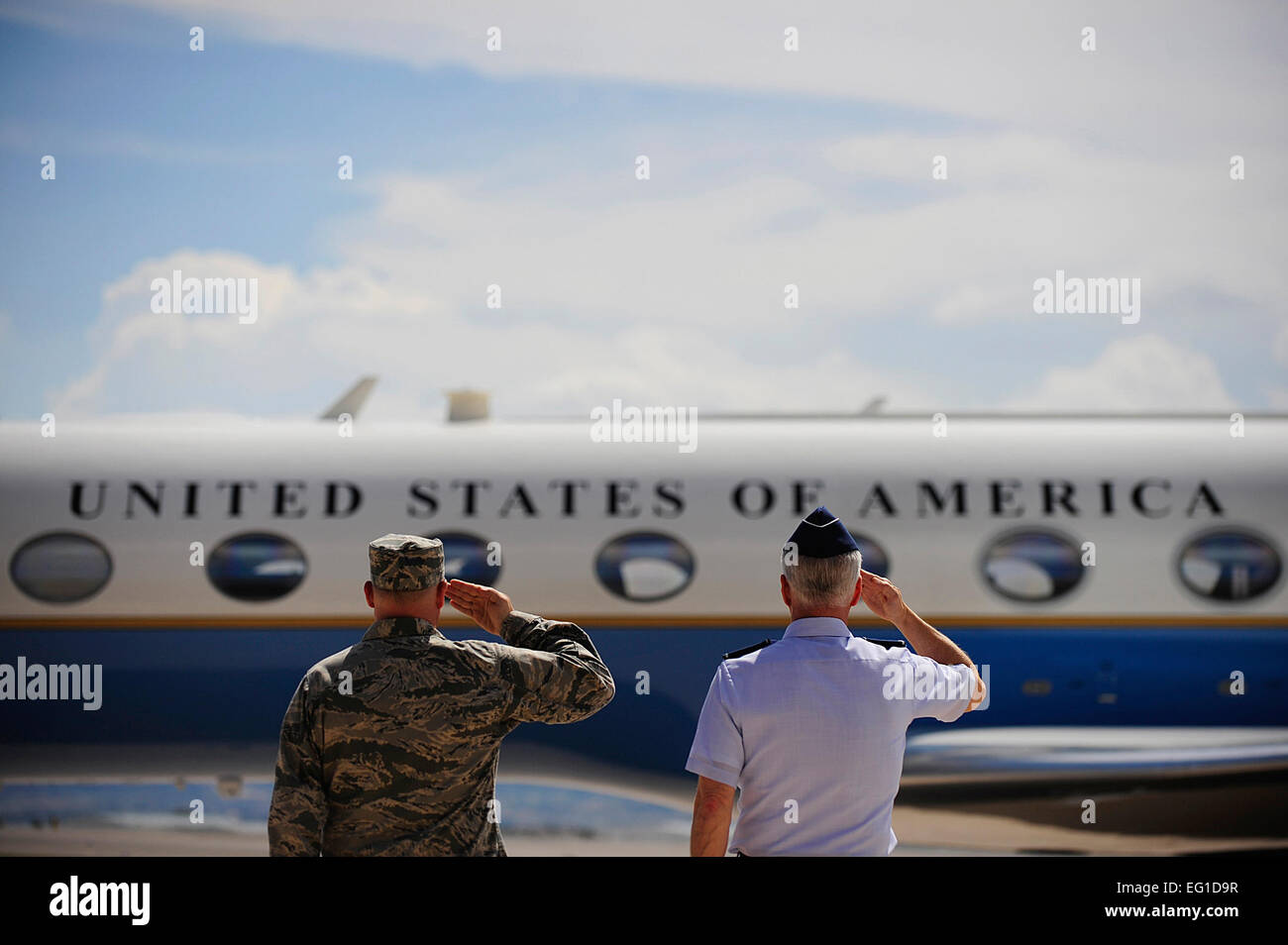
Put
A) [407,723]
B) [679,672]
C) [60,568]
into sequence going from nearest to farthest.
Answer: [407,723] → [679,672] → [60,568]

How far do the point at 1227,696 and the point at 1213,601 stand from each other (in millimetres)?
515

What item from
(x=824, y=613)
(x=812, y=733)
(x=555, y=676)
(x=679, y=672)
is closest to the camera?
(x=812, y=733)

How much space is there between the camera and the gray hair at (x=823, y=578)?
2848mm

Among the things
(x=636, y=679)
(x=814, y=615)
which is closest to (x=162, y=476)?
(x=636, y=679)

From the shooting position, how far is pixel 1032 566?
21.6 feet

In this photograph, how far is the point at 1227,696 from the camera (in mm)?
6508

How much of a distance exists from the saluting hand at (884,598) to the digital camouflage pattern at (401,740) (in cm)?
81

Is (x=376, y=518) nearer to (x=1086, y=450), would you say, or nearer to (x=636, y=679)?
(x=636, y=679)

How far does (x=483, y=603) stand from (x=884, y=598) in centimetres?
108

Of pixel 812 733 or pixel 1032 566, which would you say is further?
pixel 1032 566

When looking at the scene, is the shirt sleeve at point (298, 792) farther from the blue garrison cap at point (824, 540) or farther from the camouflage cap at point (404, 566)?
the blue garrison cap at point (824, 540)

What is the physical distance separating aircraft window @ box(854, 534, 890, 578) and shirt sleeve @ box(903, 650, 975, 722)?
3.66 m

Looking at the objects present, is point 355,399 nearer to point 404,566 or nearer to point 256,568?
point 256,568

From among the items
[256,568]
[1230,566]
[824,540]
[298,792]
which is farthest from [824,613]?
[1230,566]
